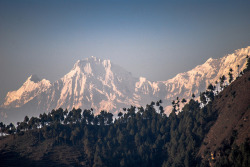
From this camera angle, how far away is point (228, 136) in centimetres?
Answer: 19425

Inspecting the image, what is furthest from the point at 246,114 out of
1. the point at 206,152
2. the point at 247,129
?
the point at 206,152

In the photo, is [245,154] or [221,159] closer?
[245,154]

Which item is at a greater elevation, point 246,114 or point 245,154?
point 246,114

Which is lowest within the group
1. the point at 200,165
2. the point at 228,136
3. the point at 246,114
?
the point at 200,165

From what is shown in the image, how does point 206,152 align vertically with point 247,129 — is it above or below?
below

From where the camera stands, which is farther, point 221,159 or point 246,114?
point 246,114

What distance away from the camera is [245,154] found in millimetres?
156500

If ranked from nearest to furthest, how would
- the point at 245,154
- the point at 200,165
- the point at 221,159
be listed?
the point at 245,154 → the point at 221,159 → the point at 200,165

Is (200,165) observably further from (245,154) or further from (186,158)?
(245,154)

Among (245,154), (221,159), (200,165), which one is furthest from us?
(200,165)

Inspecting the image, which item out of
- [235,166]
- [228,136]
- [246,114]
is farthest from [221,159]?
[246,114]

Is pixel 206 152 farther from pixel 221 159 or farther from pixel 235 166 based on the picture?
pixel 235 166

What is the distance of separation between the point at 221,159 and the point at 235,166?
1402cm

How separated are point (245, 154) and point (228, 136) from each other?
38.1 metres
